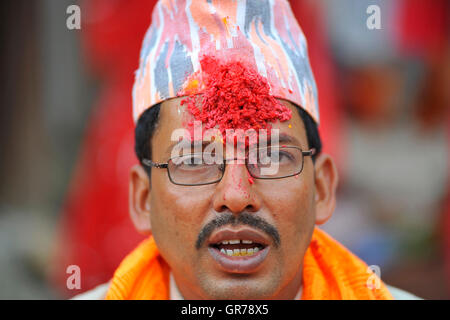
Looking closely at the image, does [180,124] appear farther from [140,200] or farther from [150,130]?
[140,200]

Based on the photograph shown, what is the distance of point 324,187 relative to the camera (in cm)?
211

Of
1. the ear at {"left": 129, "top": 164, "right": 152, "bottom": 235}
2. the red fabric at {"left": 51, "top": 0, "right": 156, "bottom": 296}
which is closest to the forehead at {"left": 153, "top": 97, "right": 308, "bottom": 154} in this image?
the ear at {"left": 129, "top": 164, "right": 152, "bottom": 235}

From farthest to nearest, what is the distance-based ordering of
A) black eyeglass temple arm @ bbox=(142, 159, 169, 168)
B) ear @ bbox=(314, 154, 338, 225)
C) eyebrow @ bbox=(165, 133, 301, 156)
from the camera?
ear @ bbox=(314, 154, 338, 225) → black eyeglass temple arm @ bbox=(142, 159, 169, 168) → eyebrow @ bbox=(165, 133, 301, 156)

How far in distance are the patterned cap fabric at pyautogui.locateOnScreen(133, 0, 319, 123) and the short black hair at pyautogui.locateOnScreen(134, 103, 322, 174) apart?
0.03 meters

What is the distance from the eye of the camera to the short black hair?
197 centimetres

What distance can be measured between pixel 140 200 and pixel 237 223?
55 centimetres

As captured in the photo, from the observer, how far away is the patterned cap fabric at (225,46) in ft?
6.11

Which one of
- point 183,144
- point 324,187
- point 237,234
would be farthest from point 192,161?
point 324,187

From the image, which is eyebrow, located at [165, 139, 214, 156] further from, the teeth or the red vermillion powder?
the teeth

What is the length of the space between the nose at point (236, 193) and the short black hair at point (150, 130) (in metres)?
0.40

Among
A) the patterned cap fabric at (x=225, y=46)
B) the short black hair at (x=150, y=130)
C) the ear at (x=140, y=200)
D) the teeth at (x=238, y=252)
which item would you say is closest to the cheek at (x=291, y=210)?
the teeth at (x=238, y=252)

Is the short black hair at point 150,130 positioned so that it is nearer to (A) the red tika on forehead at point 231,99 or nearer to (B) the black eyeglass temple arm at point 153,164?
(B) the black eyeglass temple arm at point 153,164

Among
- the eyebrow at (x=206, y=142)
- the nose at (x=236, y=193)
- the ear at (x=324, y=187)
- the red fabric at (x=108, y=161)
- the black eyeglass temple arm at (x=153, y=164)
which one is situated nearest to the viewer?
the nose at (x=236, y=193)
